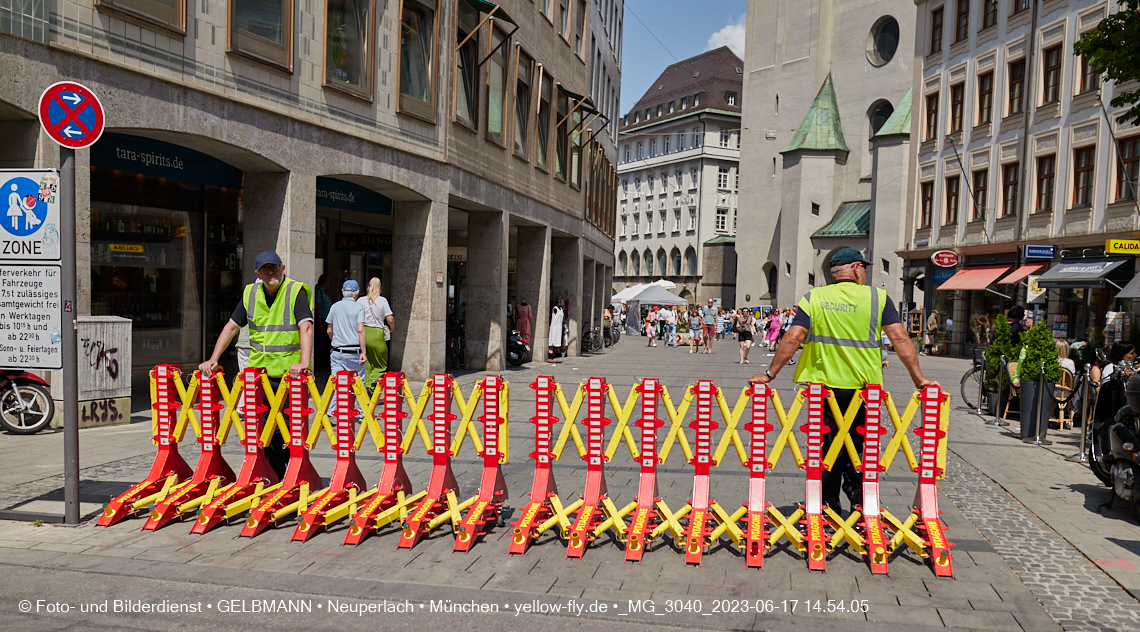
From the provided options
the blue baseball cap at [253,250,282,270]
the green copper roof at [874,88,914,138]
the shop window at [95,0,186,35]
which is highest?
the green copper roof at [874,88,914,138]

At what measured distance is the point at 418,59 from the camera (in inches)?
647

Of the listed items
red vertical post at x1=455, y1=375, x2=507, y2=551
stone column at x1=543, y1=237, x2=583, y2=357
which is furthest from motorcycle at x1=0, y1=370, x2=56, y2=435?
stone column at x1=543, y1=237, x2=583, y2=357

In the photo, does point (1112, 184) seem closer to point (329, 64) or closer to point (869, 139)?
point (329, 64)

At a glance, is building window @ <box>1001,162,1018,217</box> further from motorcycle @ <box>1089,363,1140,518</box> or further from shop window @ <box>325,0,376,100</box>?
motorcycle @ <box>1089,363,1140,518</box>

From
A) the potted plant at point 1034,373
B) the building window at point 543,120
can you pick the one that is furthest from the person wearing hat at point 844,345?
the building window at point 543,120

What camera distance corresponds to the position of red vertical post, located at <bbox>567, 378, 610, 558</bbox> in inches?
234

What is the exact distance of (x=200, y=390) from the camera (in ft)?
21.8

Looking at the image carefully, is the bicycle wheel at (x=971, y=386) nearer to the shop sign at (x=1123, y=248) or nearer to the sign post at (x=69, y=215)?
the shop sign at (x=1123, y=248)

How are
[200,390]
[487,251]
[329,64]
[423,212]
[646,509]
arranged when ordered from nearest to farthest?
1. [646,509]
2. [200,390]
3. [329,64]
4. [423,212]
5. [487,251]

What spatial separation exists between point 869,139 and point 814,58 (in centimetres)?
716

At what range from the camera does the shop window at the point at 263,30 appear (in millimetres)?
12070

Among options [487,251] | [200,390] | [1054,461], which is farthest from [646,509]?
[487,251]

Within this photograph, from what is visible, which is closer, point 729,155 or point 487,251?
point 487,251

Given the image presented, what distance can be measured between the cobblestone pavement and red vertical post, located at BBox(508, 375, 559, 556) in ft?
0.49
